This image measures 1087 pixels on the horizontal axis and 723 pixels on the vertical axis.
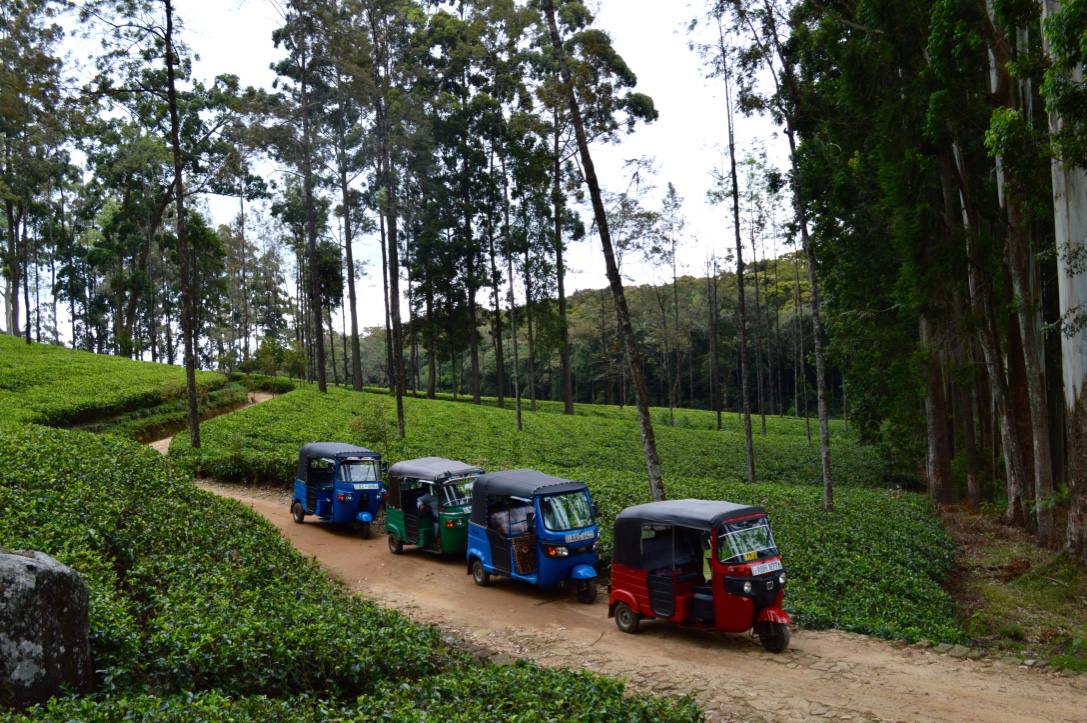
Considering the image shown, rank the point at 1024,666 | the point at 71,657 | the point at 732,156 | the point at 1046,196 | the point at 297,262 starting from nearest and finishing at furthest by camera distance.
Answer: the point at 71,657 → the point at 1024,666 → the point at 1046,196 → the point at 732,156 → the point at 297,262

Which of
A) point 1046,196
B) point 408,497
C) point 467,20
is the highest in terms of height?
point 467,20

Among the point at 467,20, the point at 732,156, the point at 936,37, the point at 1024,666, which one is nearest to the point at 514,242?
the point at 467,20

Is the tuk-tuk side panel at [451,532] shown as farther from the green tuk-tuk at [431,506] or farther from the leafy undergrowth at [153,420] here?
the leafy undergrowth at [153,420]

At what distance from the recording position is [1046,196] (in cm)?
1341

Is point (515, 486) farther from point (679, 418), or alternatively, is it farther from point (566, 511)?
point (679, 418)

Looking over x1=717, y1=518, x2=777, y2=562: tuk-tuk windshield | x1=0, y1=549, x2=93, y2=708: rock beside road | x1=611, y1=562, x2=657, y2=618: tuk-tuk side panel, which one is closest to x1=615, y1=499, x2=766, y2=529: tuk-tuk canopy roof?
x1=717, y1=518, x2=777, y2=562: tuk-tuk windshield

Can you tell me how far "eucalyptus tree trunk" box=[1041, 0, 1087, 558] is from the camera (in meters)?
11.8

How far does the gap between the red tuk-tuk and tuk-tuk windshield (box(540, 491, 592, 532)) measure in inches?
65.0

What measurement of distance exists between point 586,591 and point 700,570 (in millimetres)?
2752

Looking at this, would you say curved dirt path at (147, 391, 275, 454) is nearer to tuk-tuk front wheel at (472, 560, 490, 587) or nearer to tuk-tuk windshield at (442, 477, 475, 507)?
tuk-tuk windshield at (442, 477, 475, 507)

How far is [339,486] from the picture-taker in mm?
17547

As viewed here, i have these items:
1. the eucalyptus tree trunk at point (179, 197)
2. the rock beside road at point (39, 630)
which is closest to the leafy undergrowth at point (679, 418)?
the eucalyptus tree trunk at point (179, 197)

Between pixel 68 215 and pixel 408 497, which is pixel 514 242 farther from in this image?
pixel 68 215

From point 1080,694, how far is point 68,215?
63574 millimetres
